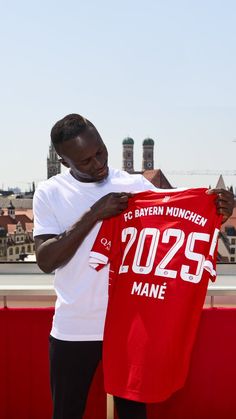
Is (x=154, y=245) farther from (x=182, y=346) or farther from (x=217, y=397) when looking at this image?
(x=217, y=397)

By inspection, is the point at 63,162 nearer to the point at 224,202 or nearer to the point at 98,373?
the point at 224,202

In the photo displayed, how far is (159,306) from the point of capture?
1165mm

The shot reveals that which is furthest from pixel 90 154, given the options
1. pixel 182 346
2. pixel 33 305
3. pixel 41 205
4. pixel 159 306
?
pixel 33 305

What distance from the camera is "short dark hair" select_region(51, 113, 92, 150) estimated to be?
112cm

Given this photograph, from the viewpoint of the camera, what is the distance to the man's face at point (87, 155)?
3.66 feet

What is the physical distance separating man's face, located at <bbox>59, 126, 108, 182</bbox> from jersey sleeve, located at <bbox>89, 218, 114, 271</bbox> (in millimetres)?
120

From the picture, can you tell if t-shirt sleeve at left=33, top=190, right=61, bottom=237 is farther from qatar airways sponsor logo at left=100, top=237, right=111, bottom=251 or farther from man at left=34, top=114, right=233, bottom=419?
qatar airways sponsor logo at left=100, top=237, right=111, bottom=251

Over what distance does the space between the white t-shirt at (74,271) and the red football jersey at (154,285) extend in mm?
26

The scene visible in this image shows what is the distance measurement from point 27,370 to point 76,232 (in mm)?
1008

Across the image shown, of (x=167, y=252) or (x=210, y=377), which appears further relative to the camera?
(x=210, y=377)

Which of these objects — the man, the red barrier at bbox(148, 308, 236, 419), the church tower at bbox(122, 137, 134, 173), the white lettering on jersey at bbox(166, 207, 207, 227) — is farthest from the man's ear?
the church tower at bbox(122, 137, 134, 173)

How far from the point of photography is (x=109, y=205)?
1.12 meters

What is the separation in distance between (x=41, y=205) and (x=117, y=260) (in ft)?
0.77

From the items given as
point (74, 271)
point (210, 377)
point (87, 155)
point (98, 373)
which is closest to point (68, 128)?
point (87, 155)
